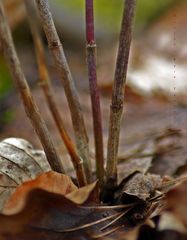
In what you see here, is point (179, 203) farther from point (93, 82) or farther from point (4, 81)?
point (4, 81)

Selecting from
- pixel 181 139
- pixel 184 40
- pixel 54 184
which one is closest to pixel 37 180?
pixel 54 184

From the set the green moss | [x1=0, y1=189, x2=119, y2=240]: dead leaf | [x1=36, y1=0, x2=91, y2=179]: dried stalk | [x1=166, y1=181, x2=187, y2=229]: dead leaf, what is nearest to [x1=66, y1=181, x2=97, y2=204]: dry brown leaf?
[x1=0, y1=189, x2=119, y2=240]: dead leaf

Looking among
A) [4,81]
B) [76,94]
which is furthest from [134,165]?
[4,81]

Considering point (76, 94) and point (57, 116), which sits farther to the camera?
point (57, 116)

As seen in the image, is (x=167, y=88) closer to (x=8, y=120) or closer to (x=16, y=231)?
(x=8, y=120)

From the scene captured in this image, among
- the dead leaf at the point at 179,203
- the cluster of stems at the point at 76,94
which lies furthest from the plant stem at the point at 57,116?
the dead leaf at the point at 179,203

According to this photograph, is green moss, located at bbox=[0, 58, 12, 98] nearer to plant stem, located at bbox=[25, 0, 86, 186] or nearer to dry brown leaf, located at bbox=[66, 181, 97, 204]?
plant stem, located at bbox=[25, 0, 86, 186]
